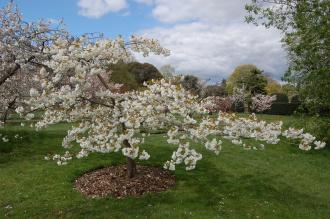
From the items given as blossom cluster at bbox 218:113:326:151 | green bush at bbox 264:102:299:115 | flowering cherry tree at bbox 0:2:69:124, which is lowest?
blossom cluster at bbox 218:113:326:151

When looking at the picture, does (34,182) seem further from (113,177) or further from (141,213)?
(141,213)

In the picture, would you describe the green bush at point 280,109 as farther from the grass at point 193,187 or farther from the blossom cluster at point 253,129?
the blossom cluster at point 253,129

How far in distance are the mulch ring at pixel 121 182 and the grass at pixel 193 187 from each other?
0.44 m

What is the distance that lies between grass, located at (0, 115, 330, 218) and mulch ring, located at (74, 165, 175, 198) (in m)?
0.44

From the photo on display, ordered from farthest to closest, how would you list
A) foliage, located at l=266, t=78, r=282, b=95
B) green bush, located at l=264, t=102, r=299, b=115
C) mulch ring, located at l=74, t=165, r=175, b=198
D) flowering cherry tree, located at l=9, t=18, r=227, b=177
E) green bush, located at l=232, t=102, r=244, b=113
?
foliage, located at l=266, t=78, r=282, b=95 < green bush, located at l=232, t=102, r=244, b=113 < green bush, located at l=264, t=102, r=299, b=115 < mulch ring, located at l=74, t=165, r=175, b=198 < flowering cherry tree, located at l=9, t=18, r=227, b=177

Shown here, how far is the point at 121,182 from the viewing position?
15.2 m

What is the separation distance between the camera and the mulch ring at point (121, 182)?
14602 mm

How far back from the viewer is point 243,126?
12195 millimetres

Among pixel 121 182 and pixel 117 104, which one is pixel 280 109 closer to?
pixel 121 182

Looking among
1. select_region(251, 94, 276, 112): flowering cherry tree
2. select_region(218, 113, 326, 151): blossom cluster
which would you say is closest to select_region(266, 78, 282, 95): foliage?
select_region(251, 94, 276, 112): flowering cherry tree

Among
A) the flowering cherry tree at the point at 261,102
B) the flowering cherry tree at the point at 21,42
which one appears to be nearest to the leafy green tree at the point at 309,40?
the flowering cherry tree at the point at 21,42

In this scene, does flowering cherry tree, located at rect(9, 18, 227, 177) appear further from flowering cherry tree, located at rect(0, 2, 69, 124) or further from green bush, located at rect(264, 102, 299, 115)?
green bush, located at rect(264, 102, 299, 115)

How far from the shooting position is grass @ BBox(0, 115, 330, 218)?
1301cm

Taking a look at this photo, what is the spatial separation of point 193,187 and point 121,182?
2.64 m
